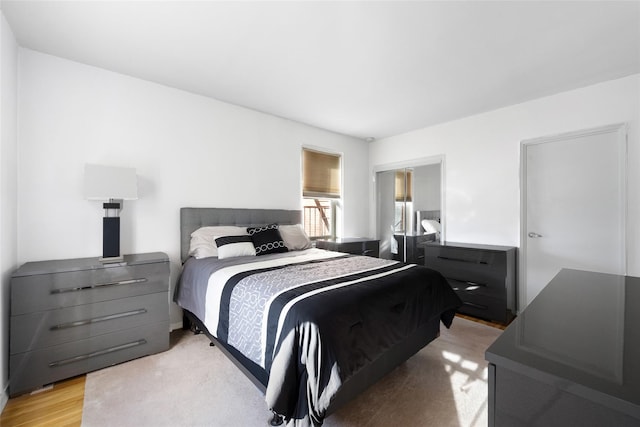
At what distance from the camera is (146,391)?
191cm

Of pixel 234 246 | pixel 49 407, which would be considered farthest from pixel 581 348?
pixel 49 407

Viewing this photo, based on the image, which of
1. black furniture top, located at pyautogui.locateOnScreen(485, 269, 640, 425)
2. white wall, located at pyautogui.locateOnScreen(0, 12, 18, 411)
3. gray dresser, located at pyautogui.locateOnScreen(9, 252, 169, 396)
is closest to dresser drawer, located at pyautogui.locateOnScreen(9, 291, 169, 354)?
gray dresser, located at pyautogui.locateOnScreen(9, 252, 169, 396)

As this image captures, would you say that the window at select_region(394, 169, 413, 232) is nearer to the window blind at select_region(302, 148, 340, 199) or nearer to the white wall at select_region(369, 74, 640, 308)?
the white wall at select_region(369, 74, 640, 308)

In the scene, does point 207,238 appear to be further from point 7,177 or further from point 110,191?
point 7,177

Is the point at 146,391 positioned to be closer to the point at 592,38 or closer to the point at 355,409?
the point at 355,409

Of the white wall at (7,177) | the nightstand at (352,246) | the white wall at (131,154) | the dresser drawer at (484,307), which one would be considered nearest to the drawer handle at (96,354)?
the white wall at (7,177)

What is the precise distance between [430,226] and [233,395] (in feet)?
11.3

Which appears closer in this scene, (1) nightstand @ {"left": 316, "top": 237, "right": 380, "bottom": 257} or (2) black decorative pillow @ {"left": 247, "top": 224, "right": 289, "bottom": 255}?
(2) black decorative pillow @ {"left": 247, "top": 224, "right": 289, "bottom": 255}

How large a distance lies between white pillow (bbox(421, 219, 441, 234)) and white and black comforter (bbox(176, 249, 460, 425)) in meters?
1.96

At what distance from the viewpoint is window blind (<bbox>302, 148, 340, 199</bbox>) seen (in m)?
4.20

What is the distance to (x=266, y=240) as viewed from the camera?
9.97 feet

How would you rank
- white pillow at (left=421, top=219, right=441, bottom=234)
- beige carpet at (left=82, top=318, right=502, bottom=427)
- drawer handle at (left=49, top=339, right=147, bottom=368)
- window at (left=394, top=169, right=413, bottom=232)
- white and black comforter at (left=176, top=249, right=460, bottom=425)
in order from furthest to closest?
window at (left=394, top=169, right=413, bottom=232) < white pillow at (left=421, top=219, right=441, bottom=234) < drawer handle at (left=49, top=339, right=147, bottom=368) < beige carpet at (left=82, top=318, right=502, bottom=427) < white and black comforter at (left=176, top=249, right=460, bottom=425)

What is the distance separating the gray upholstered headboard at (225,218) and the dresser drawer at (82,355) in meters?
0.82

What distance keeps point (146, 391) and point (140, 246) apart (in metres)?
1.36
